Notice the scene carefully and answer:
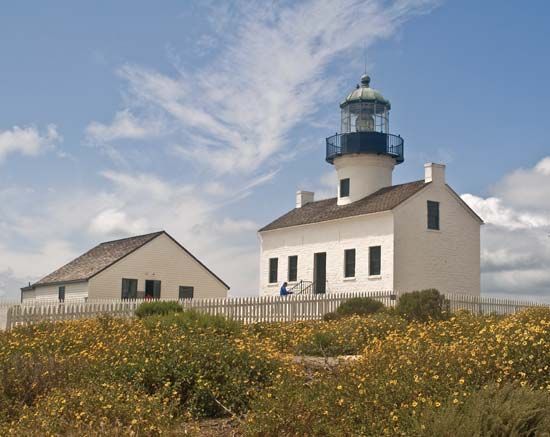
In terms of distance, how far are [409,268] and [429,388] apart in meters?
25.5

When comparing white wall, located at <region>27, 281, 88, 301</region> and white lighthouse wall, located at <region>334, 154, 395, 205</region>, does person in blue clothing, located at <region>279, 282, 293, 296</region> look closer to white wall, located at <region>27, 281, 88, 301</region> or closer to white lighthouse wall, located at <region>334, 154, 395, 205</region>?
white lighthouse wall, located at <region>334, 154, 395, 205</region>

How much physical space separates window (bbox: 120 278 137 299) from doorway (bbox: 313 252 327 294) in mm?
10041

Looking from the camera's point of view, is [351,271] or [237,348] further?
[351,271]

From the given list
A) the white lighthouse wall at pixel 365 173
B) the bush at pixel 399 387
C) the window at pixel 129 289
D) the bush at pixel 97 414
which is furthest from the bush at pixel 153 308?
the window at pixel 129 289

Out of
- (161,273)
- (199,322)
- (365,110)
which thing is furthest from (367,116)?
(199,322)

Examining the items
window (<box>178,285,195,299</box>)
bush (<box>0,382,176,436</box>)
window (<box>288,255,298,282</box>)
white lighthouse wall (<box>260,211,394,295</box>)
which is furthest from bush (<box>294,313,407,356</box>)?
window (<box>178,285,195,299</box>)

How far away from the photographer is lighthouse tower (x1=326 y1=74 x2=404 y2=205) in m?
37.1

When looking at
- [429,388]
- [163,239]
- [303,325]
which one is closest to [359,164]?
[163,239]

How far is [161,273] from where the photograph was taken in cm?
4131

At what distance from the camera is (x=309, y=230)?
37.2 m

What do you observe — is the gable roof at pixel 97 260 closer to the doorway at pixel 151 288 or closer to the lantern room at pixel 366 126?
the doorway at pixel 151 288

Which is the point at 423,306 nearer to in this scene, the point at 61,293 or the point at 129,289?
the point at 129,289

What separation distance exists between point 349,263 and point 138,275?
1204 centimetres

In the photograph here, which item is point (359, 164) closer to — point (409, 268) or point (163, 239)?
point (409, 268)
